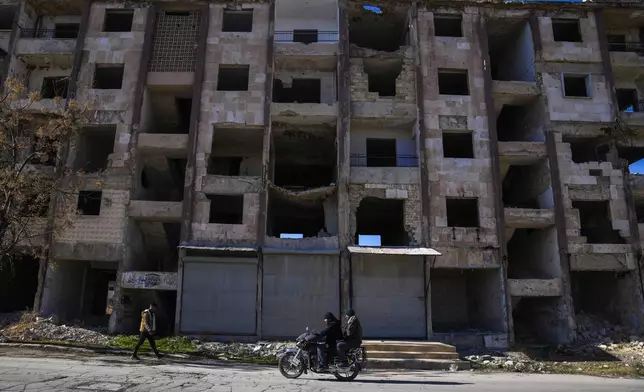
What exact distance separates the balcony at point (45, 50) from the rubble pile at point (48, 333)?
1346 centimetres

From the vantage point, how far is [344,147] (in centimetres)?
2366

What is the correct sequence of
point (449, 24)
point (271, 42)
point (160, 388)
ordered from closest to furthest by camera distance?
1. point (160, 388)
2. point (271, 42)
3. point (449, 24)

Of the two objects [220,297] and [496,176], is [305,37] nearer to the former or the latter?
[496,176]

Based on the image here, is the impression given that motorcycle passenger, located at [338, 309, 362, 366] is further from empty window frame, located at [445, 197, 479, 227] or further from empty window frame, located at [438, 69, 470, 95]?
empty window frame, located at [438, 69, 470, 95]

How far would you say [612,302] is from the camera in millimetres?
23812

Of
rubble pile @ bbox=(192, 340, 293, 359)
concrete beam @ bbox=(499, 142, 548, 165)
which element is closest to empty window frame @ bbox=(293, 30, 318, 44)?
concrete beam @ bbox=(499, 142, 548, 165)

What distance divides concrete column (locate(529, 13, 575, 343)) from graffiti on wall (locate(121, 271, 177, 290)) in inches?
693

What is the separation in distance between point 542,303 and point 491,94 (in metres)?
10.7

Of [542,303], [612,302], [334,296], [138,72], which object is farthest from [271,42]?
[612,302]

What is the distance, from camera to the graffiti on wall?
21.8 m

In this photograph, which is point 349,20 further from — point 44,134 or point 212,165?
point 44,134

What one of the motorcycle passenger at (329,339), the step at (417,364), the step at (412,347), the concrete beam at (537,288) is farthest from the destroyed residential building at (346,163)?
the motorcycle passenger at (329,339)

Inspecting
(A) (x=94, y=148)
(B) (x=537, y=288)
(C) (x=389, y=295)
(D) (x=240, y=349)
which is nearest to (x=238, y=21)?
(A) (x=94, y=148)

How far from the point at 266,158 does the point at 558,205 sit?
14196mm
